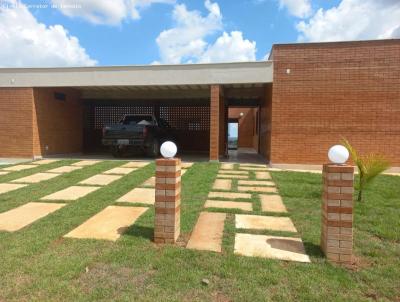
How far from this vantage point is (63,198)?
16.9 feet

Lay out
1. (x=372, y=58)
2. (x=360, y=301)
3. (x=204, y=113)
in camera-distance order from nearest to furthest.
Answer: (x=360, y=301)
(x=372, y=58)
(x=204, y=113)

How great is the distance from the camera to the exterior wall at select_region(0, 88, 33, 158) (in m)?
10.2

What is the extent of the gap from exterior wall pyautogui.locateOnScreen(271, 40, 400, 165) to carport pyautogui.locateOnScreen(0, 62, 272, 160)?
2.82 ft

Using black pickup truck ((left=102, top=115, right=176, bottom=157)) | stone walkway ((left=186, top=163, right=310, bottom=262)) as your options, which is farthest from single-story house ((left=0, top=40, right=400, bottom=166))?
stone walkway ((left=186, top=163, right=310, bottom=262))

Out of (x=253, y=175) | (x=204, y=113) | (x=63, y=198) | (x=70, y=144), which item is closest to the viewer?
(x=63, y=198)

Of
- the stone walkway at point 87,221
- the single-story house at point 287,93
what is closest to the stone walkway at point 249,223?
the stone walkway at point 87,221

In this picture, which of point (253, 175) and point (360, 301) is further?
point (253, 175)

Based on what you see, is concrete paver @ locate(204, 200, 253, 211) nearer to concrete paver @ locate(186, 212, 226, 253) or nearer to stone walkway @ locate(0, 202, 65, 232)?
concrete paver @ locate(186, 212, 226, 253)

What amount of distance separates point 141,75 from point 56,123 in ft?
13.4

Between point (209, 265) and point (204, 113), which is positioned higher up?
point (204, 113)

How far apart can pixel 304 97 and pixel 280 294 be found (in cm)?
740

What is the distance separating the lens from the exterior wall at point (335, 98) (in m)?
8.47

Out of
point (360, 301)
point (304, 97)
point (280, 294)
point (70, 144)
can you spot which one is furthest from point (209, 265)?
point (70, 144)

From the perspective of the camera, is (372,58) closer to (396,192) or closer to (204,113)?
(396,192)
